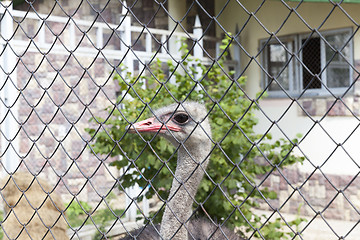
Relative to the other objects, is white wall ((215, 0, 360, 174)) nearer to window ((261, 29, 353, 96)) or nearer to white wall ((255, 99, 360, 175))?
white wall ((255, 99, 360, 175))

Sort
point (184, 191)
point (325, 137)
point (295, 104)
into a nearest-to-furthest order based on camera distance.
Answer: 1. point (184, 191)
2. point (325, 137)
3. point (295, 104)

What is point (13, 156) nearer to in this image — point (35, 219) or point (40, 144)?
point (35, 219)

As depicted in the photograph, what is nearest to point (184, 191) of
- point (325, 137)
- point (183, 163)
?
point (183, 163)

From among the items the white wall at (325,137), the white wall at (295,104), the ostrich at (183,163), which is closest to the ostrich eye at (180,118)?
the ostrich at (183,163)

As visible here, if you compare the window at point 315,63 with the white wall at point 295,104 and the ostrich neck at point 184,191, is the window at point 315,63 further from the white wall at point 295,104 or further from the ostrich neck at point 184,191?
the ostrich neck at point 184,191

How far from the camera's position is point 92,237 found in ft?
20.8

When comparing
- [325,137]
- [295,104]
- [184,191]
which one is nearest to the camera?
[184,191]

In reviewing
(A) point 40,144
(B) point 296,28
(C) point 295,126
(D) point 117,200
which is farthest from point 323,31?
(A) point 40,144

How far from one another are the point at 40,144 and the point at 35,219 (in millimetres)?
4085

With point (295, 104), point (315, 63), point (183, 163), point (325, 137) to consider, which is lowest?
point (183, 163)

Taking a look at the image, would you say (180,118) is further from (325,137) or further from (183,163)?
(325,137)

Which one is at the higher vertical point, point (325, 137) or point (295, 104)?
point (295, 104)

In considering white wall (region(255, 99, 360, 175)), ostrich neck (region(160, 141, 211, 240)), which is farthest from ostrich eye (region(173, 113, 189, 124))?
white wall (region(255, 99, 360, 175))

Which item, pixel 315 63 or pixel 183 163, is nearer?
pixel 183 163
